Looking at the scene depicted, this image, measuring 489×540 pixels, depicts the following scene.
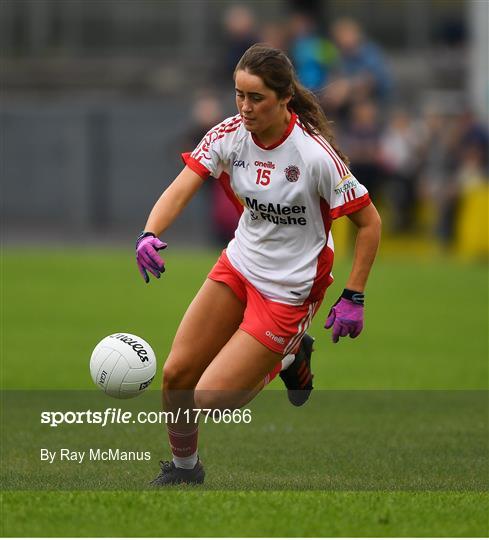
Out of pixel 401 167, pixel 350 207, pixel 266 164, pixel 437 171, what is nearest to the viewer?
pixel 350 207

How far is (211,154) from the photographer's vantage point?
720cm

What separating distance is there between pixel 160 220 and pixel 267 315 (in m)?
0.77

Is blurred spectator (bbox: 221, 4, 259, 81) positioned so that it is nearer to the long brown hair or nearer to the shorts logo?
the long brown hair

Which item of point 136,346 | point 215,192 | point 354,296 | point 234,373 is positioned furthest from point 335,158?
point 215,192

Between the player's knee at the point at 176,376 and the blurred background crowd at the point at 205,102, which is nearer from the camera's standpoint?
the player's knee at the point at 176,376

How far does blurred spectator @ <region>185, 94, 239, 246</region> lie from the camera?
2094 centimetres

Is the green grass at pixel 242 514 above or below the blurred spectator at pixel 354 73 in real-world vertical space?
above

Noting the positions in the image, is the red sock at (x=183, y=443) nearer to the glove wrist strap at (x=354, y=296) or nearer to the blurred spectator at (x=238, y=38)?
the glove wrist strap at (x=354, y=296)

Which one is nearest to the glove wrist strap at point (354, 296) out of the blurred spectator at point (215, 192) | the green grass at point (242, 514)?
the green grass at point (242, 514)

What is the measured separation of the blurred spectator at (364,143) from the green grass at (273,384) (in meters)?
1.53

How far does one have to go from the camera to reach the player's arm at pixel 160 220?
22.5 ft

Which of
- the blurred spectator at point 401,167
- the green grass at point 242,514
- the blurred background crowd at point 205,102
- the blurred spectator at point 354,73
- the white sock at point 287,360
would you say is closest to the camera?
the green grass at point 242,514

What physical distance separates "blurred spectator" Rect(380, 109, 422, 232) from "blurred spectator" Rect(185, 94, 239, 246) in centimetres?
256

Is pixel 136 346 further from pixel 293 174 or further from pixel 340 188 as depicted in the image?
pixel 340 188
